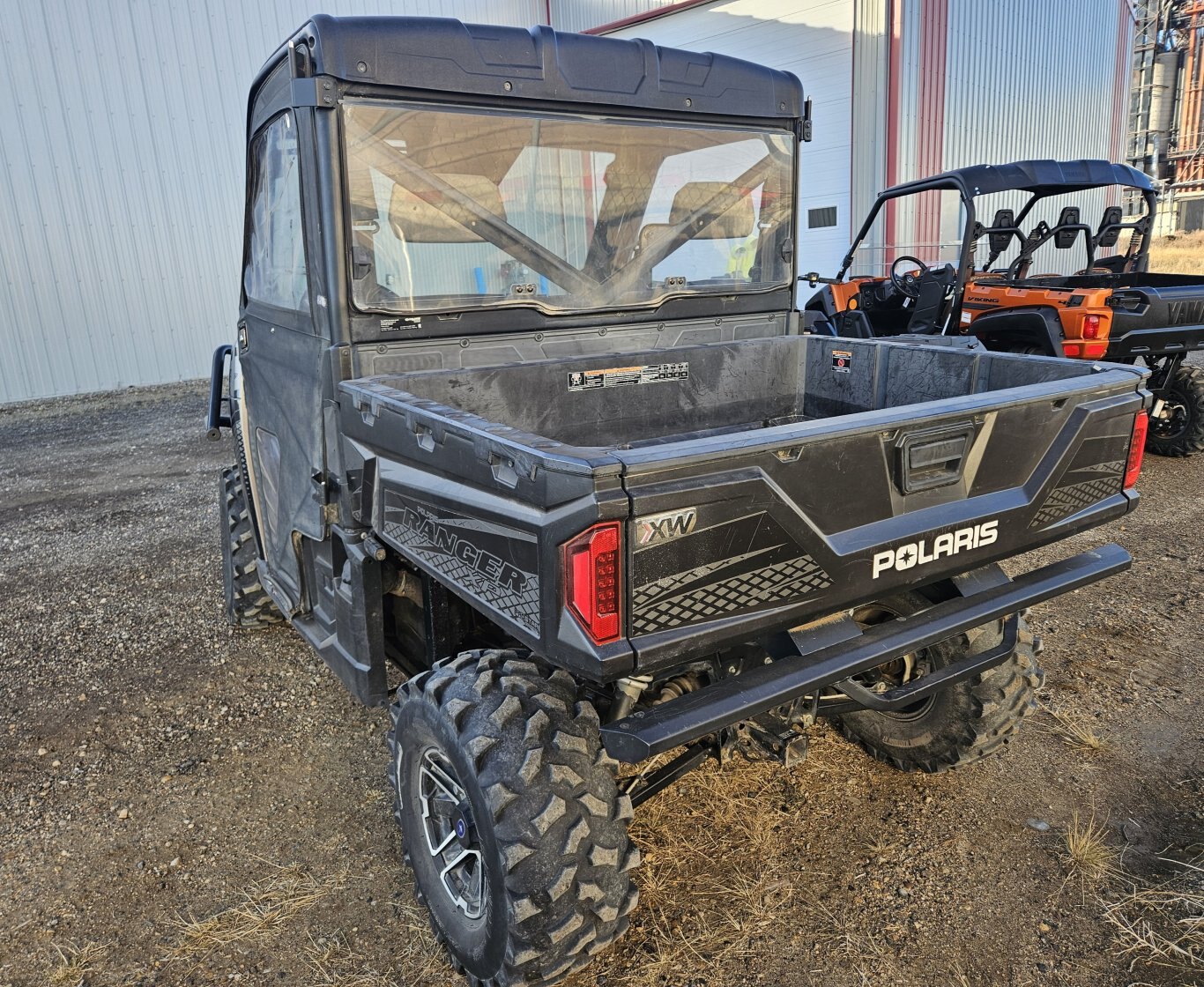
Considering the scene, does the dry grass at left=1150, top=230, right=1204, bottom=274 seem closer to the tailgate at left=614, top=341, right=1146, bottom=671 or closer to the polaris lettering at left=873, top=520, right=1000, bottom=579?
the tailgate at left=614, top=341, right=1146, bottom=671

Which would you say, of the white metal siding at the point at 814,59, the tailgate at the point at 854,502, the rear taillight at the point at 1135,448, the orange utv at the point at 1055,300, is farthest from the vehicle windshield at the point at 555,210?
the white metal siding at the point at 814,59

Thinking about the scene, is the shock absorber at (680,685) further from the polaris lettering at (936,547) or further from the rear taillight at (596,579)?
the rear taillight at (596,579)

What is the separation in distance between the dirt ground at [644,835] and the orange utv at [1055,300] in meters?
2.71

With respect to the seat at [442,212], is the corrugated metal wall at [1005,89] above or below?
above

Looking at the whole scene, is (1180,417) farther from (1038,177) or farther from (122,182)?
(122,182)

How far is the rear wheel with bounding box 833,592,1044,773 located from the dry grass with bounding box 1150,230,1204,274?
56.3 ft

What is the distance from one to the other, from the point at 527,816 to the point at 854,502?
3.33ft

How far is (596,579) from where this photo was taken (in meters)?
1.76

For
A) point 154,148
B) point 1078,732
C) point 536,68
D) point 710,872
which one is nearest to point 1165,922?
point 1078,732

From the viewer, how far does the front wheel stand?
1999 millimetres

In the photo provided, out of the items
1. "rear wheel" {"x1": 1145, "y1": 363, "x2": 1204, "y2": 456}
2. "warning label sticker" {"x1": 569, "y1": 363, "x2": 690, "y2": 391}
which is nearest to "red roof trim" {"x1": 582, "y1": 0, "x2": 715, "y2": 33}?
"rear wheel" {"x1": 1145, "y1": 363, "x2": 1204, "y2": 456}

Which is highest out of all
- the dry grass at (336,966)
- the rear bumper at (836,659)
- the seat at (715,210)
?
the seat at (715,210)

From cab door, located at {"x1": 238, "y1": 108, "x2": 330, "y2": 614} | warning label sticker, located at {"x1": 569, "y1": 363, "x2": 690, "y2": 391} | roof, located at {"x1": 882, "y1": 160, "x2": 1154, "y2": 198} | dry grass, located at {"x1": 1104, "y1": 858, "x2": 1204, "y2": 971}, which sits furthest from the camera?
roof, located at {"x1": 882, "y1": 160, "x2": 1154, "y2": 198}

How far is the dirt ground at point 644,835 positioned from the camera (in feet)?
7.94
